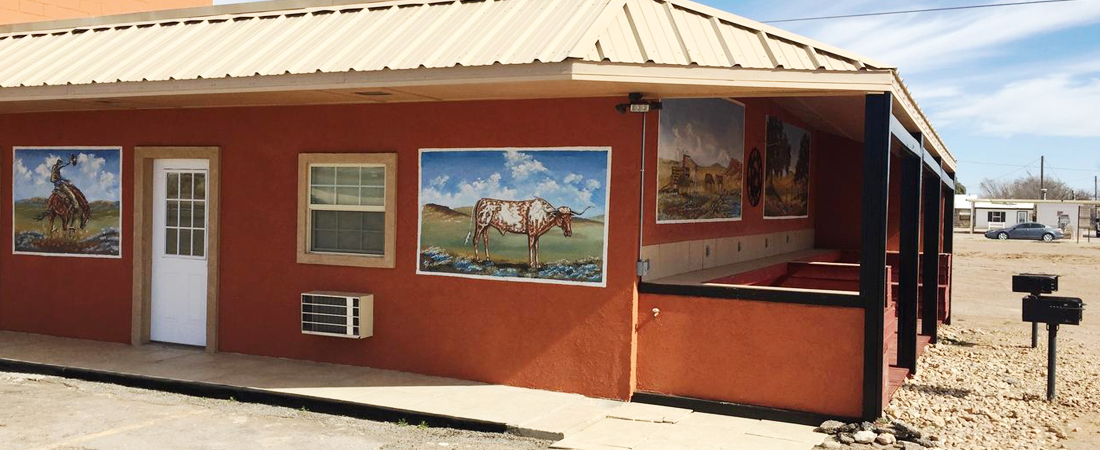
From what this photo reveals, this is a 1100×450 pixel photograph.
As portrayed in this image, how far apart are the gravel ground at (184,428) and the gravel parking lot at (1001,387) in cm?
357

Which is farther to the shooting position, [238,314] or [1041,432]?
[238,314]

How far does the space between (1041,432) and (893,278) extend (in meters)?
7.26

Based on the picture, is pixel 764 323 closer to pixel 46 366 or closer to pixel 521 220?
pixel 521 220

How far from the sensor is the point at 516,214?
28.8ft

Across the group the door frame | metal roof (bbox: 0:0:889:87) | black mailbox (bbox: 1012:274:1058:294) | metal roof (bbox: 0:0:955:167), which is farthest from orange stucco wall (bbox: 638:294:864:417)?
the door frame

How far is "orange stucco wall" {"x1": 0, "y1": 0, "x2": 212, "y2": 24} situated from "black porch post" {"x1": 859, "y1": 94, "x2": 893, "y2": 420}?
12.2m

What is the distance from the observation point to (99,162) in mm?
10883

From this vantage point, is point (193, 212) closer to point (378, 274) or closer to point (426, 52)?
point (378, 274)

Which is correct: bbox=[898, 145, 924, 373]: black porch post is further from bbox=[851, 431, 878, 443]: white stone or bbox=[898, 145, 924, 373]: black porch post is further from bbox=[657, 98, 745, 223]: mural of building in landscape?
bbox=[851, 431, 878, 443]: white stone

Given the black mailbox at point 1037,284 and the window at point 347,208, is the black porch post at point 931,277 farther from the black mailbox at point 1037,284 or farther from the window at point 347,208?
the window at point 347,208

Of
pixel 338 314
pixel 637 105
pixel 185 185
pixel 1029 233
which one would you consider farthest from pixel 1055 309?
pixel 1029 233

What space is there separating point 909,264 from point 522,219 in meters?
4.41

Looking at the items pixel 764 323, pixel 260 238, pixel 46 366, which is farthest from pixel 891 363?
pixel 46 366

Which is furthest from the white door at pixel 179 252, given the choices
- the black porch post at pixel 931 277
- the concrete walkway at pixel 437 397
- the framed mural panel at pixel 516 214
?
the black porch post at pixel 931 277
